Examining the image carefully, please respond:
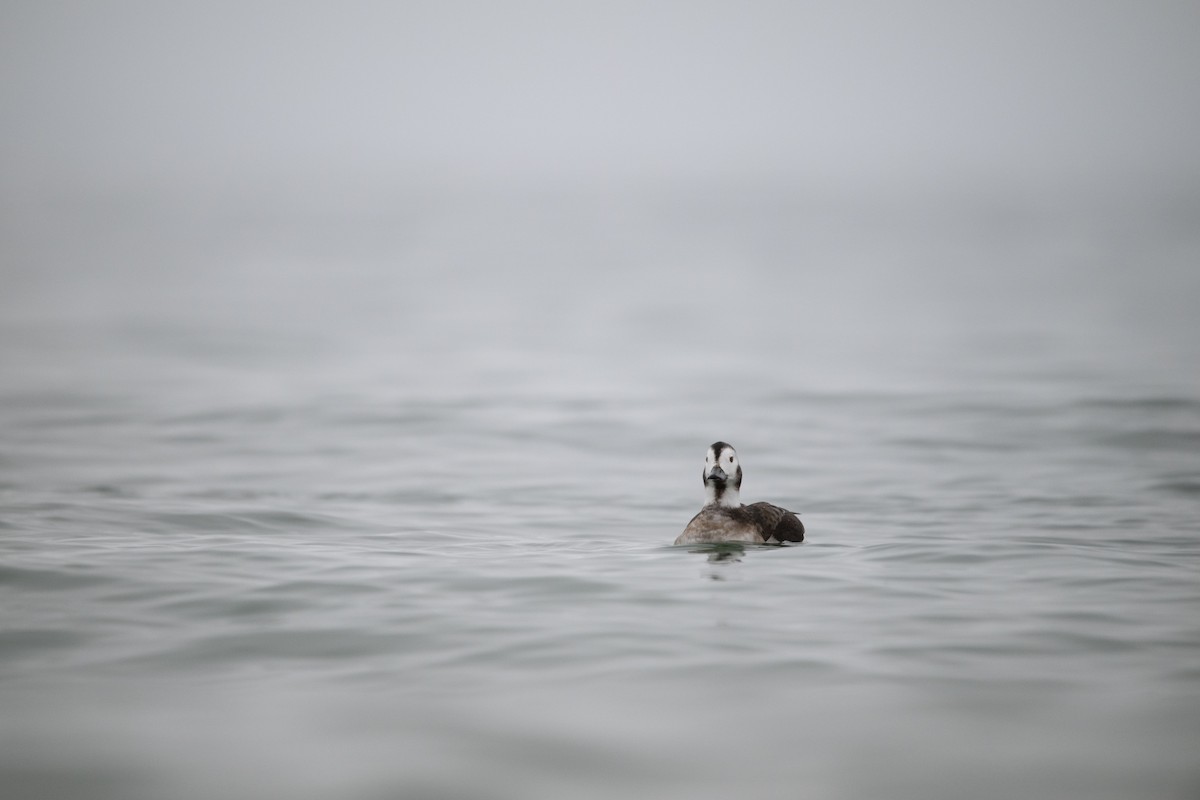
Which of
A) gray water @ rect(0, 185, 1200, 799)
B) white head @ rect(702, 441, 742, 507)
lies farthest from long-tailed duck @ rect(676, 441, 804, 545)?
gray water @ rect(0, 185, 1200, 799)

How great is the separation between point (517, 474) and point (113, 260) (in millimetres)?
61307

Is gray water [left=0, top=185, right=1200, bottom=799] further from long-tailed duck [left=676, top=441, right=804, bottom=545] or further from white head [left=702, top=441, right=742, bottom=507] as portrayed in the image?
white head [left=702, top=441, right=742, bottom=507]

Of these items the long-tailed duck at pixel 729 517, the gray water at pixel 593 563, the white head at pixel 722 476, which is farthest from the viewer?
the white head at pixel 722 476

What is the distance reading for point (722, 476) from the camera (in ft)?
45.4

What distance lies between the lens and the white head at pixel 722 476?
1387cm

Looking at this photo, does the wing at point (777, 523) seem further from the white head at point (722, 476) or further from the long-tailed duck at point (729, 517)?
the white head at point (722, 476)

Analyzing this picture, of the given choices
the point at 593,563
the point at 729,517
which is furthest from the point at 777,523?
the point at 593,563

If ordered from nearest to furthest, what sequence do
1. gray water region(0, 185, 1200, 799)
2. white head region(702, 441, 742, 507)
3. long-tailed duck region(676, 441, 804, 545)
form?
gray water region(0, 185, 1200, 799)
long-tailed duck region(676, 441, 804, 545)
white head region(702, 441, 742, 507)

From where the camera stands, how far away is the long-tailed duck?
13.8 metres

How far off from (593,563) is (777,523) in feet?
7.02

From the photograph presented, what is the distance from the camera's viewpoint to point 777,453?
22406 mm

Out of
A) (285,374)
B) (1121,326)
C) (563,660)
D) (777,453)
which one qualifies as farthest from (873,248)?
(563,660)

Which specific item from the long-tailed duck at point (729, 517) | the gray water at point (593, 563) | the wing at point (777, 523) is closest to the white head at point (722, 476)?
the long-tailed duck at point (729, 517)

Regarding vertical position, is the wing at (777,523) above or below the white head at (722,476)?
below
